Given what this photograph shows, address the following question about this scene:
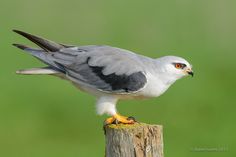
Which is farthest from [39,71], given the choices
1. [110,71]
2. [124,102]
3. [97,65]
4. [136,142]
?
[124,102]

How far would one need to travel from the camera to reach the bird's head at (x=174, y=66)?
9.98m

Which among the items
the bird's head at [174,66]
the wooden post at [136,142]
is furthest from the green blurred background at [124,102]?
the wooden post at [136,142]

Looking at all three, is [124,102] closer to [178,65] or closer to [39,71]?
[178,65]

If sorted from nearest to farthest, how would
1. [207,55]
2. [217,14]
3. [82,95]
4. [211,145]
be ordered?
[211,145]
[82,95]
[207,55]
[217,14]

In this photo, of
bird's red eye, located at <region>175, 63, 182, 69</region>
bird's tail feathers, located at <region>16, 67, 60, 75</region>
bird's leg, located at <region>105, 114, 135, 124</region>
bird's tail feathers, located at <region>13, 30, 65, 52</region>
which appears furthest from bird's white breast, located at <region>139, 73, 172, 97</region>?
bird's tail feathers, located at <region>13, 30, 65, 52</region>

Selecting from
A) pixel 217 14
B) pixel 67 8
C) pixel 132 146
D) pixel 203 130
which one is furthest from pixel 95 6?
pixel 132 146

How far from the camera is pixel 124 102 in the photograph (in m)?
16.4

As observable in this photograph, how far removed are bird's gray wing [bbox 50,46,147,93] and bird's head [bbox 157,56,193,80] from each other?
258 mm

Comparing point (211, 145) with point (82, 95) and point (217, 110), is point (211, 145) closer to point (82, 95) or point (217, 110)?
point (217, 110)

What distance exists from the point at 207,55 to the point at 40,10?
563cm

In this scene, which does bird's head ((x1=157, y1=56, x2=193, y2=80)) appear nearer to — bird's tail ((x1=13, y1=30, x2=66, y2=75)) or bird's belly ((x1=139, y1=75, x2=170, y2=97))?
bird's belly ((x1=139, y1=75, x2=170, y2=97))

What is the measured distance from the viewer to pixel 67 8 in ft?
79.3

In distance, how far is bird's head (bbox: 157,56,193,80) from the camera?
9.98 meters

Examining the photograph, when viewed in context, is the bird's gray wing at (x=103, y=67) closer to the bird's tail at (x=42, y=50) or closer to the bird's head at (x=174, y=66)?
the bird's tail at (x=42, y=50)
